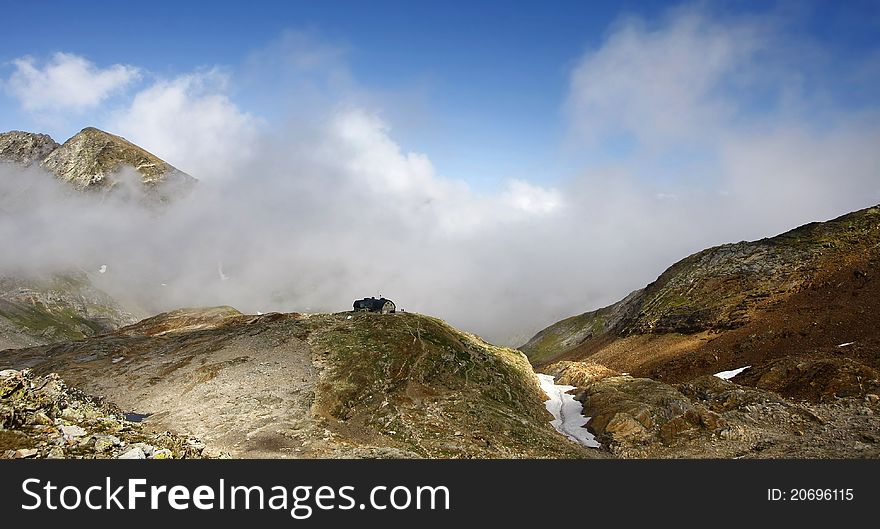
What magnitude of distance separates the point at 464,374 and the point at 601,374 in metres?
25.5

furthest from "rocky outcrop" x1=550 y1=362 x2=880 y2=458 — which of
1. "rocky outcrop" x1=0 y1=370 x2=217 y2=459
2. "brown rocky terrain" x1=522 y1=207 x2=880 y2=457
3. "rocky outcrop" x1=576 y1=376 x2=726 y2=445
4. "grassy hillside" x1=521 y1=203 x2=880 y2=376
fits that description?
"grassy hillside" x1=521 y1=203 x2=880 y2=376

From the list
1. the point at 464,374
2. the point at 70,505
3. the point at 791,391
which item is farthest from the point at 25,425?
the point at 791,391

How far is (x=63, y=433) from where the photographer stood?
62.4ft

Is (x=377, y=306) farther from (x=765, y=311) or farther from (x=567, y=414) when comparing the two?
(x=765, y=311)

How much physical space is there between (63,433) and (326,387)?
21.3m

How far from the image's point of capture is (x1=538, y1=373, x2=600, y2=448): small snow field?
4084 centimetres

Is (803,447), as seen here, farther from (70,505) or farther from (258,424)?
(70,505)

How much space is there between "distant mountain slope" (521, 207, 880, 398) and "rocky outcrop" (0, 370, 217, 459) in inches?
1858

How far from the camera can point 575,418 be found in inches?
1818

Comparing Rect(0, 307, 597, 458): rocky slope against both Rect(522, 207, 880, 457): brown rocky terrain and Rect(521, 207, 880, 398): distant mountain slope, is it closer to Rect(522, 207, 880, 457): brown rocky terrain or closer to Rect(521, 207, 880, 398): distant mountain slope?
Rect(522, 207, 880, 457): brown rocky terrain

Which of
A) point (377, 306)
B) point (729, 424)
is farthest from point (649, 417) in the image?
point (377, 306)

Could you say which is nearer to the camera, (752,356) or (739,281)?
(752,356)

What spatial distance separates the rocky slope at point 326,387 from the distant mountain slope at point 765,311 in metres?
26.4

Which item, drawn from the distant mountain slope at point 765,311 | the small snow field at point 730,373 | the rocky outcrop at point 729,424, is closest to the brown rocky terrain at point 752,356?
the rocky outcrop at point 729,424
